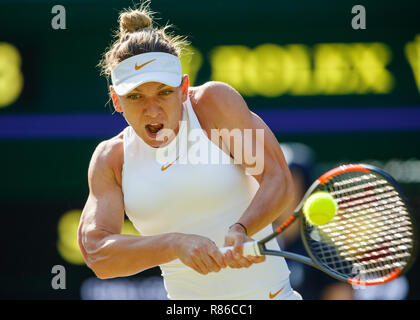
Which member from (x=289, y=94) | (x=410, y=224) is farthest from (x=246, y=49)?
(x=410, y=224)

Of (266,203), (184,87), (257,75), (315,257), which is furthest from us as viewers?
(257,75)

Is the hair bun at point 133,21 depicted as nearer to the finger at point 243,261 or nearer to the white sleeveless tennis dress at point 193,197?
the white sleeveless tennis dress at point 193,197

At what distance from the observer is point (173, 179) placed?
107 inches

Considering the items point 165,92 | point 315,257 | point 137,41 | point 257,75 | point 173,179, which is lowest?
point 315,257

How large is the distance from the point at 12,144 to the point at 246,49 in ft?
4.96

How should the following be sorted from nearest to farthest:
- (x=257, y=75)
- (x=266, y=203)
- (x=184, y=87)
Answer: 1. (x=266, y=203)
2. (x=184, y=87)
3. (x=257, y=75)

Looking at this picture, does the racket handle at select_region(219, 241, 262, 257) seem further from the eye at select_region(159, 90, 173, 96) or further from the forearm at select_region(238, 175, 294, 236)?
the eye at select_region(159, 90, 173, 96)

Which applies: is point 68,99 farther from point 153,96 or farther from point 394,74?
point 153,96

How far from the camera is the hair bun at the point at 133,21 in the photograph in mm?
2756

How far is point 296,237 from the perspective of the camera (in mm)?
4695

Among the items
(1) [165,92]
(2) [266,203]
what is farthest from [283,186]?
(1) [165,92]

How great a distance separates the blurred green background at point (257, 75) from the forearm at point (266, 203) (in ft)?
6.69

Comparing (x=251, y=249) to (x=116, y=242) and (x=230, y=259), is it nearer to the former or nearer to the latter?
(x=230, y=259)

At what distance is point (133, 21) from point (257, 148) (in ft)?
2.00
